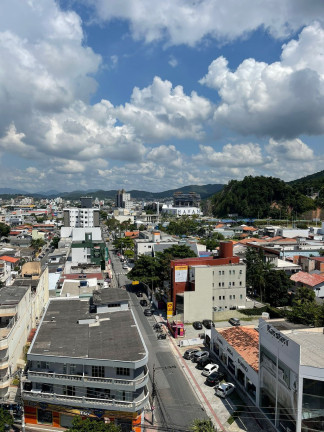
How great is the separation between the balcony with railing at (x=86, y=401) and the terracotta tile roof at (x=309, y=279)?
32.5 m

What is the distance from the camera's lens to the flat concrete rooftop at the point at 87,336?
20.8 metres

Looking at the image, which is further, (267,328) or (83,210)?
(83,210)

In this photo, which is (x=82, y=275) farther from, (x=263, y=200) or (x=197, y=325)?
(x=263, y=200)

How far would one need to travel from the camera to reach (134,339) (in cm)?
2266

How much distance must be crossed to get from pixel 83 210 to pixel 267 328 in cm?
9360

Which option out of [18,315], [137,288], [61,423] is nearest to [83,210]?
[137,288]

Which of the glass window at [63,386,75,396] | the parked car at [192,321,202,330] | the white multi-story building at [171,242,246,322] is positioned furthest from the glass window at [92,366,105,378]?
the white multi-story building at [171,242,246,322]

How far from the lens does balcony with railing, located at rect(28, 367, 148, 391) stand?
19.7 meters

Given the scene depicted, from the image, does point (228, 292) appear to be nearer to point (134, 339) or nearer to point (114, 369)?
point (134, 339)

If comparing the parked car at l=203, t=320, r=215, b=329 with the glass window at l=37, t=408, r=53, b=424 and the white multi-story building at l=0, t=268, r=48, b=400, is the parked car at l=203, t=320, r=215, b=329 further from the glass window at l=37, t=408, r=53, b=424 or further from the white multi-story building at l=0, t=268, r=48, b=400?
the glass window at l=37, t=408, r=53, b=424

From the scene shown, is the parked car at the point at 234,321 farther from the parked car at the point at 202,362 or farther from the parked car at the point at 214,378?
the parked car at the point at 214,378

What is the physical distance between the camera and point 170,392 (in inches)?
990

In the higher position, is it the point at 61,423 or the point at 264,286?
the point at 264,286

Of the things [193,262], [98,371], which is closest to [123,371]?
[98,371]
